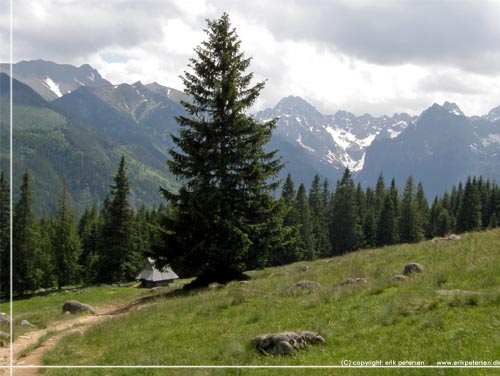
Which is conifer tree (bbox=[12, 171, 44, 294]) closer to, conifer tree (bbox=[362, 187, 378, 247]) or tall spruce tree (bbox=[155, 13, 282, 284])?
tall spruce tree (bbox=[155, 13, 282, 284])

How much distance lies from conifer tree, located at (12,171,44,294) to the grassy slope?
4750 cm

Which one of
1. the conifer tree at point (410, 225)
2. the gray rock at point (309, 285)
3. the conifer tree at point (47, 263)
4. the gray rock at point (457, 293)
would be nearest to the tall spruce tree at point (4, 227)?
the conifer tree at point (47, 263)

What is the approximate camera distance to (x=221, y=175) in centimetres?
2595

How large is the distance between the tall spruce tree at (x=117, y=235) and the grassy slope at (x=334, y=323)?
43.4m

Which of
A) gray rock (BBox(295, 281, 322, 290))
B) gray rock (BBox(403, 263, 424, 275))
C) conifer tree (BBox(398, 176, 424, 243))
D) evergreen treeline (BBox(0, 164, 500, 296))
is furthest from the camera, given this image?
conifer tree (BBox(398, 176, 424, 243))

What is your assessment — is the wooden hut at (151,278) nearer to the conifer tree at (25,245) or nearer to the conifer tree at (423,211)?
the conifer tree at (25,245)

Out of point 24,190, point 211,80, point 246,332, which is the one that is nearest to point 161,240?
point 211,80

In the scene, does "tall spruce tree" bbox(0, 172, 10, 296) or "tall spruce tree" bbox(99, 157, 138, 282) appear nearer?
"tall spruce tree" bbox(0, 172, 10, 296)

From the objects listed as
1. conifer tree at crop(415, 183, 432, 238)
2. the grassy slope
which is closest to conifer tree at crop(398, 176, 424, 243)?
conifer tree at crop(415, 183, 432, 238)

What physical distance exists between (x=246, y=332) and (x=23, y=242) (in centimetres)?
5581

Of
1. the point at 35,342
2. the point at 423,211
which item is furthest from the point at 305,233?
the point at 35,342

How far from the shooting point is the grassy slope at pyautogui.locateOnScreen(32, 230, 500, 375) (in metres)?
9.41

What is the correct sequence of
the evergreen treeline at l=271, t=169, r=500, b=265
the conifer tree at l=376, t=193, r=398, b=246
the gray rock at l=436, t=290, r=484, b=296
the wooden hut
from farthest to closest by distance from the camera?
the conifer tree at l=376, t=193, r=398, b=246 < the evergreen treeline at l=271, t=169, r=500, b=265 < the wooden hut < the gray rock at l=436, t=290, r=484, b=296

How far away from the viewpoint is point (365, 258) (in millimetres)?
23844
